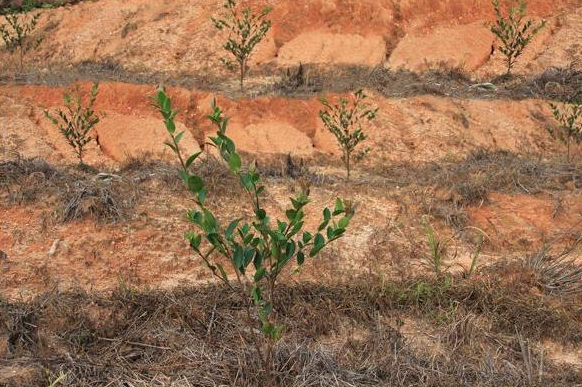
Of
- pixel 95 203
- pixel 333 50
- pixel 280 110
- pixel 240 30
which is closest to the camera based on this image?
pixel 95 203

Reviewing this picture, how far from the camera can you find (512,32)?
1075 centimetres

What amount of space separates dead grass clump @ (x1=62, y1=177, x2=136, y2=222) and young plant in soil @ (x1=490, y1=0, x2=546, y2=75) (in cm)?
673

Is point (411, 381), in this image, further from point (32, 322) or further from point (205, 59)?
point (205, 59)

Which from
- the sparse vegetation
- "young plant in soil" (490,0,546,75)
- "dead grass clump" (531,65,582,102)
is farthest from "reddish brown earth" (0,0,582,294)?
the sparse vegetation

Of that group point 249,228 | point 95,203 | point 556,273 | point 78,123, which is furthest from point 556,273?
point 78,123

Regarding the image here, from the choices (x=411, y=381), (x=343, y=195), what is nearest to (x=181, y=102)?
(x=343, y=195)

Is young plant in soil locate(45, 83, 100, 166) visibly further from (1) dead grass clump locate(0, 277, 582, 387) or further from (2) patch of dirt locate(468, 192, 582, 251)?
(2) patch of dirt locate(468, 192, 582, 251)

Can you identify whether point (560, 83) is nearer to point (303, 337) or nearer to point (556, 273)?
point (556, 273)

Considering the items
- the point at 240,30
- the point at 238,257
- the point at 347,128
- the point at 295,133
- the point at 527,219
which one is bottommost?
the point at 295,133

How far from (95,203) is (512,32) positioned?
23.9 feet

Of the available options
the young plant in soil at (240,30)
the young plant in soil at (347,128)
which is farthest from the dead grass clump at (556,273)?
the young plant in soil at (240,30)

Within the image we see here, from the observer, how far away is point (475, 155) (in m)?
9.24

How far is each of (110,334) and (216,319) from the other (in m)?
0.68

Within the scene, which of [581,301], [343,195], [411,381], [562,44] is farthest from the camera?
[562,44]
